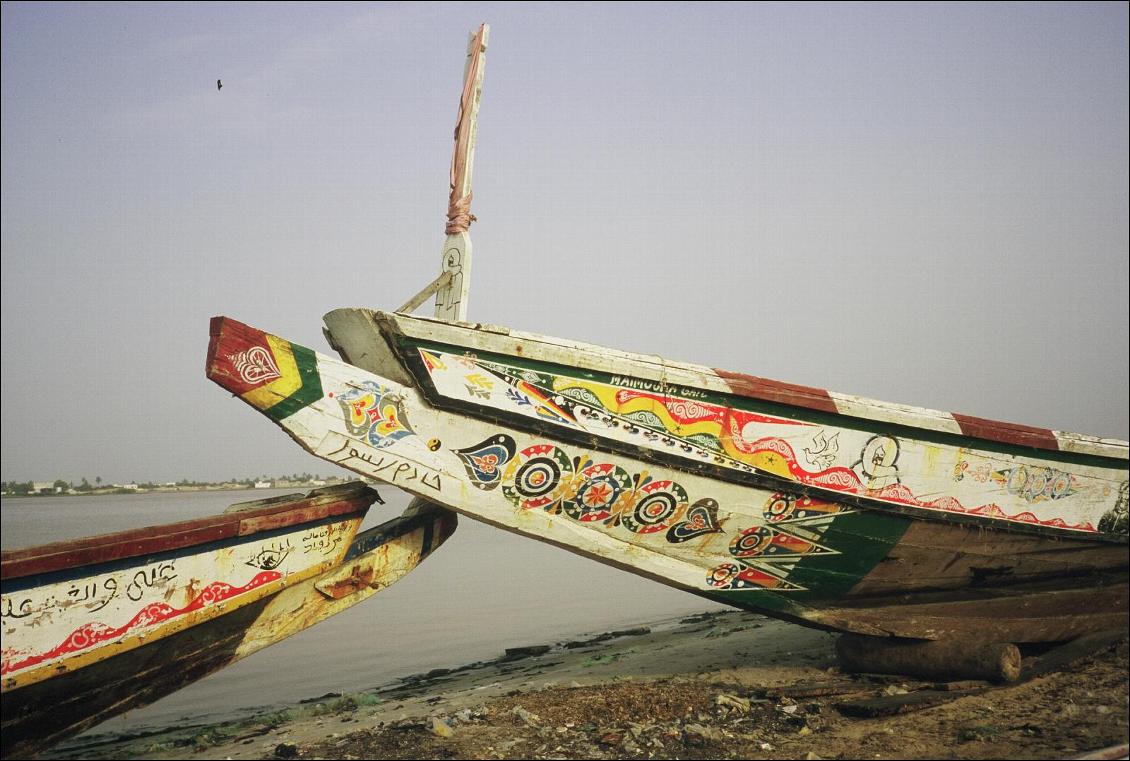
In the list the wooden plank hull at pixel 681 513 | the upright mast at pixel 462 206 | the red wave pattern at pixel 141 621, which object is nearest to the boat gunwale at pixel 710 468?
the wooden plank hull at pixel 681 513

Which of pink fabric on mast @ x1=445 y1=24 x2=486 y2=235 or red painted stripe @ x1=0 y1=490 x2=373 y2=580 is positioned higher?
pink fabric on mast @ x1=445 y1=24 x2=486 y2=235

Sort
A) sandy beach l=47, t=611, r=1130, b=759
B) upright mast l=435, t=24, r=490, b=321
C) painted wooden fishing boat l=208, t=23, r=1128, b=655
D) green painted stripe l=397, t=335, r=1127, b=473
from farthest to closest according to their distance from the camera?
upright mast l=435, t=24, r=490, b=321 → green painted stripe l=397, t=335, r=1127, b=473 → painted wooden fishing boat l=208, t=23, r=1128, b=655 → sandy beach l=47, t=611, r=1130, b=759

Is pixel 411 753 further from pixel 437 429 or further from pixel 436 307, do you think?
pixel 436 307

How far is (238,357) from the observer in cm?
461

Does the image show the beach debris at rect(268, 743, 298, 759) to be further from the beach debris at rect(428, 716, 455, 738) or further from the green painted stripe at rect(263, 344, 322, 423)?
the green painted stripe at rect(263, 344, 322, 423)

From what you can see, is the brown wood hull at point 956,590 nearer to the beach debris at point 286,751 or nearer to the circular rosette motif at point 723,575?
the circular rosette motif at point 723,575

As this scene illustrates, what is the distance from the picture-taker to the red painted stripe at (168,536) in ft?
12.3

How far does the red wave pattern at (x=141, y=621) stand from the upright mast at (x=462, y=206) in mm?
2424

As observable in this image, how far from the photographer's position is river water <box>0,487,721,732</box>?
7223mm

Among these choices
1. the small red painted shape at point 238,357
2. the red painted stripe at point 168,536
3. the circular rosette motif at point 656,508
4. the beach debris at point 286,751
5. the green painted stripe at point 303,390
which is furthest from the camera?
the circular rosette motif at point 656,508

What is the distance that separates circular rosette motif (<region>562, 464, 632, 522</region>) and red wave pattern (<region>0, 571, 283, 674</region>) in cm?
201

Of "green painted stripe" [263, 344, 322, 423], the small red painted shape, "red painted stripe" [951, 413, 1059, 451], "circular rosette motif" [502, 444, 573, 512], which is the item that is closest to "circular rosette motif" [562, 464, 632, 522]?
"circular rosette motif" [502, 444, 573, 512]

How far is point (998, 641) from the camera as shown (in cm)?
570

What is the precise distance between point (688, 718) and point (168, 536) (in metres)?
3.26
